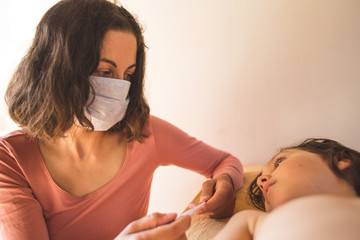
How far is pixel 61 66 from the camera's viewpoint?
2.30ft

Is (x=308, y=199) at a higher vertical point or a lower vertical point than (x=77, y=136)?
higher

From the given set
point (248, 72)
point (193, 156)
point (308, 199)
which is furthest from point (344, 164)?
point (248, 72)

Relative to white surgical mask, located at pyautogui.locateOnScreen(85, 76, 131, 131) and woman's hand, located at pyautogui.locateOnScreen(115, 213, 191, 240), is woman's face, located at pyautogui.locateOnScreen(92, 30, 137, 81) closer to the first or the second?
white surgical mask, located at pyautogui.locateOnScreen(85, 76, 131, 131)

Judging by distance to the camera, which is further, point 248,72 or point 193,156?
point 248,72

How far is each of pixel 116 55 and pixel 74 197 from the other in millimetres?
455

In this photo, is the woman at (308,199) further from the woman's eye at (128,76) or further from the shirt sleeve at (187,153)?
the woman's eye at (128,76)

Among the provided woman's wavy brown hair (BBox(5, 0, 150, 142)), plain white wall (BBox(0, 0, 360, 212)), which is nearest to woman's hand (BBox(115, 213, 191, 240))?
woman's wavy brown hair (BBox(5, 0, 150, 142))

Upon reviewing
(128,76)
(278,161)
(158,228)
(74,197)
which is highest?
(128,76)

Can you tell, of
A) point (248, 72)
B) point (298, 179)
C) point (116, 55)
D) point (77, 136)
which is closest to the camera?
point (298, 179)

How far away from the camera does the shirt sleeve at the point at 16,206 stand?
68 cm

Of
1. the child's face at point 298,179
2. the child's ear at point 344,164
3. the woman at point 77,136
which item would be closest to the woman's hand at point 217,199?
the woman at point 77,136

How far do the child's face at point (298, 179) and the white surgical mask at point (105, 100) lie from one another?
47 cm

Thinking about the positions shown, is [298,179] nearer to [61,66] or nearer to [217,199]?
[217,199]

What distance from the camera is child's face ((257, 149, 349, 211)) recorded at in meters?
0.43
